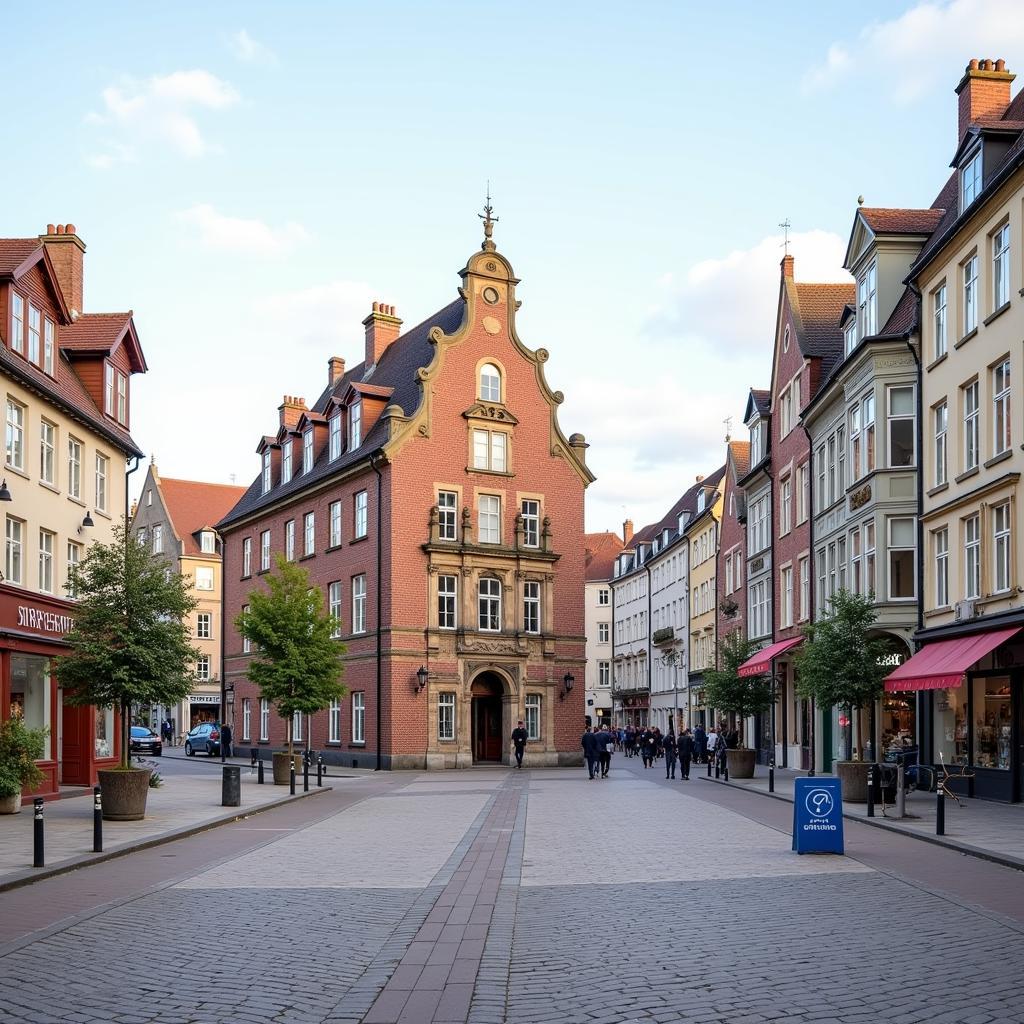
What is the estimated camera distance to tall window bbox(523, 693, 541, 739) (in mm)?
49219

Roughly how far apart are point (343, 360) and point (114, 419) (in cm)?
3105

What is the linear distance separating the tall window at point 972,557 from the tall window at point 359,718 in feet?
81.0

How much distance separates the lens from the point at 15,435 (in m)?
28.0

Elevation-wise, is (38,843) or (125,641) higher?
(125,641)

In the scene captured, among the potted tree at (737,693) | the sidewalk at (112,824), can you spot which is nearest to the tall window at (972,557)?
the potted tree at (737,693)

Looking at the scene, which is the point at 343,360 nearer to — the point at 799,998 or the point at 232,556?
the point at 232,556

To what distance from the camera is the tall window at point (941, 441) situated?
30797mm

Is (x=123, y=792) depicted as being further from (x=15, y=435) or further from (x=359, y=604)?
(x=359, y=604)

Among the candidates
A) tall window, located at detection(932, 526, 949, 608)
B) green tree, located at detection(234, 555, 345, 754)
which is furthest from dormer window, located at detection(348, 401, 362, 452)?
tall window, located at detection(932, 526, 949, 608)

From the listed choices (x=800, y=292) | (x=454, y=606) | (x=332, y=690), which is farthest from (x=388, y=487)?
(x=800, y=292)

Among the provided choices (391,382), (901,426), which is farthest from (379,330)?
(901,426)

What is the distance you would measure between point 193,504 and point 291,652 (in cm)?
5321

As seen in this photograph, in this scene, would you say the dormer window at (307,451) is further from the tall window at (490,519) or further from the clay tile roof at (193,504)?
the clay tile roof at (193,504)

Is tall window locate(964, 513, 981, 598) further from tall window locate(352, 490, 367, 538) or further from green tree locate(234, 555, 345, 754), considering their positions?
tall window locate(352, 490, 367, 538)
